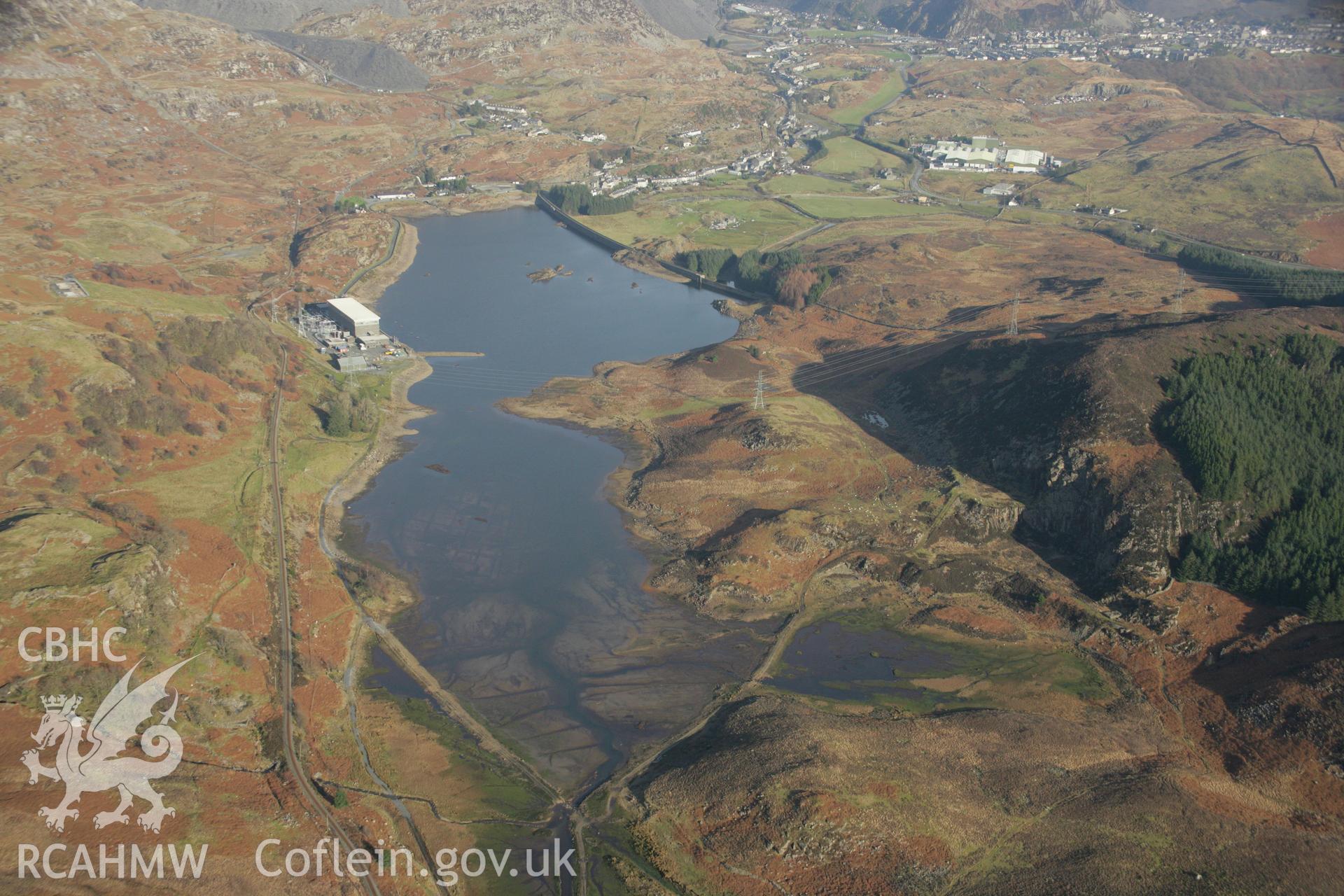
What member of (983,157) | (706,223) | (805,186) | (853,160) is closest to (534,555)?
(706,223)

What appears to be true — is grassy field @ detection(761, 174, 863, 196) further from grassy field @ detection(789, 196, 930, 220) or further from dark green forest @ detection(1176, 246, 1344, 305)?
dark green forest @ detection(1176, 246, 1344, 305)

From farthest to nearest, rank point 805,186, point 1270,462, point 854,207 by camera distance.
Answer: point 805,186
point 854,207
point 1270,462

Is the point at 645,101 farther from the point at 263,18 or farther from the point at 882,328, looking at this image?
the point at 882,328

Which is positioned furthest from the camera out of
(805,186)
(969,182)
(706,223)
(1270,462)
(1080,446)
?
(969,182)

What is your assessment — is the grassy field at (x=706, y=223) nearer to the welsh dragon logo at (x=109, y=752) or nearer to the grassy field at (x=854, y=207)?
the grassy field at (x=854, y=207)

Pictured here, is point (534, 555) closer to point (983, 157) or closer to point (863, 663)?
point (863, 663)

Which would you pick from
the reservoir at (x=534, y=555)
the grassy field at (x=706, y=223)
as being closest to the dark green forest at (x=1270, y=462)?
the reservoir at (x=534, y=555)
